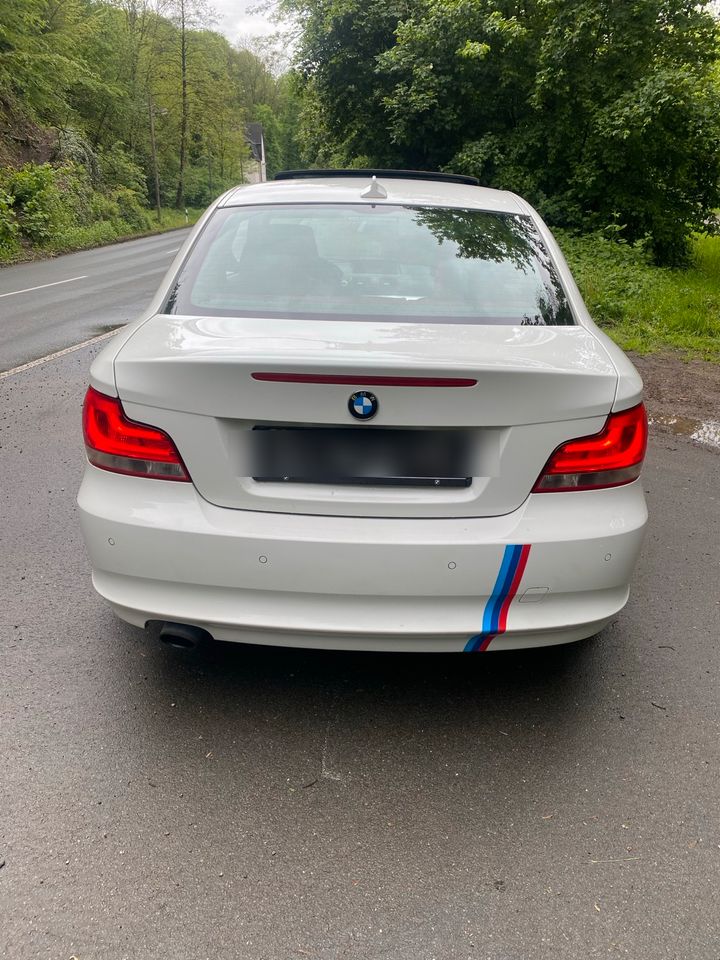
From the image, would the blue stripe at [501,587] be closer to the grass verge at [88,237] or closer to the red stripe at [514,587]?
Answer: the red stripe at [514,587]

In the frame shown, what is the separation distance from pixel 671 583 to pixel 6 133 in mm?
29213

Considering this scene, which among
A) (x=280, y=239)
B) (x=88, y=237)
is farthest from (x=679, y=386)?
(x=88, y=237)

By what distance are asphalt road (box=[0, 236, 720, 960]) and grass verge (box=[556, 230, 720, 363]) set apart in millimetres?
6322

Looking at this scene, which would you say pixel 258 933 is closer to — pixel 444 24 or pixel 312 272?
pixel 312 272

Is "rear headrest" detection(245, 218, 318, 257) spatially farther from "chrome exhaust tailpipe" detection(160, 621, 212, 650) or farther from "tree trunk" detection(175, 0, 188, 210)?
"tree trunk" detection(175, 0, 188, 210)

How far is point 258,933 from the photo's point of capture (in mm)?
1897

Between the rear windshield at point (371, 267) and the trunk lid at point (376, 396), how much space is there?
0.34m

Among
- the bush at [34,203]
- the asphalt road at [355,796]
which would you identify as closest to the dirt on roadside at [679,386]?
the asphalt road at [355,796]

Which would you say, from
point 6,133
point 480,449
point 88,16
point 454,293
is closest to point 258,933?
point 480,449

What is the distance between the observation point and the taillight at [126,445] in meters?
2.37

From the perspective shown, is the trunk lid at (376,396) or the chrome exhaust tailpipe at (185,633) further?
the chrome exhaust tailpipe at (185,633)

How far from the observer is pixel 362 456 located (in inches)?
91.9

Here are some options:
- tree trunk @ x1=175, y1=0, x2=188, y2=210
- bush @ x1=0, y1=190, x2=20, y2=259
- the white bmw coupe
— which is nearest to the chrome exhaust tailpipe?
the white bmw coupe

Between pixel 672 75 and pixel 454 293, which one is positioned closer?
pixel 454 293
